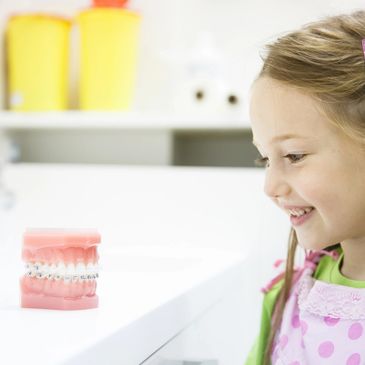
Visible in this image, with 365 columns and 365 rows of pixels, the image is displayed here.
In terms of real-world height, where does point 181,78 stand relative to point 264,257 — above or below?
above

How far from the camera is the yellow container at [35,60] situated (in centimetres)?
170

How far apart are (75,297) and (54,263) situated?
48mm

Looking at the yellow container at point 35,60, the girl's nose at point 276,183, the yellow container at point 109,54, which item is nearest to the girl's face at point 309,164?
the girl's nose at point 276,183

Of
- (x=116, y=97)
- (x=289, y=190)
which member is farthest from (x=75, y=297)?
(x=116, y=97)

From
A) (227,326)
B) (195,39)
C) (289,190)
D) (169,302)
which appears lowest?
(227,326)

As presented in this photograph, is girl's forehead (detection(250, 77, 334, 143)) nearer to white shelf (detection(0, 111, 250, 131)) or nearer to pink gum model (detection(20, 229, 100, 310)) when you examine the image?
pink gum model (detection(20, 229, 100, 310))

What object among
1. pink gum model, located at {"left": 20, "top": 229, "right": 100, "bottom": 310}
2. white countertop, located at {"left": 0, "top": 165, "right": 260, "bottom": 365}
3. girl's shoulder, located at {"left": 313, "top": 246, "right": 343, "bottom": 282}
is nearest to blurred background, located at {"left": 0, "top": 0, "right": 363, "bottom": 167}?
white countertop, located at {"left": 0, "top": 165, "right": 260, "bottom": 365}

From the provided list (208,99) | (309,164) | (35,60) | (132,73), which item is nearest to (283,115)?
(309,164)

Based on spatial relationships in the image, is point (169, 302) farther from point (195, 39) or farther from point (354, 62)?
point (195, 39)

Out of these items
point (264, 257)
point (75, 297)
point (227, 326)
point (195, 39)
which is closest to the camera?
point (75, 297)

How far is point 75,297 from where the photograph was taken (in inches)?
31.6

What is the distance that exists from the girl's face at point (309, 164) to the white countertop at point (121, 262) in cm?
19

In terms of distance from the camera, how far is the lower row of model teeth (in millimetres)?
814

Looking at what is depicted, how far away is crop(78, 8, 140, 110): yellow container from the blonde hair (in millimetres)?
Answer: 770
